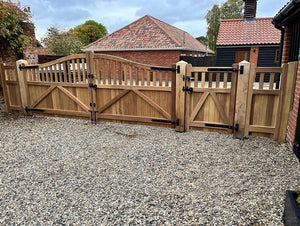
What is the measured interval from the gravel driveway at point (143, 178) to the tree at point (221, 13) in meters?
29.7

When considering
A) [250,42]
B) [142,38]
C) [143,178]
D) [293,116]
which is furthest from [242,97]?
[142,38]

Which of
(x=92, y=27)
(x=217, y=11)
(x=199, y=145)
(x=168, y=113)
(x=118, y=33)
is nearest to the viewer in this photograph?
(x=199, y=145)

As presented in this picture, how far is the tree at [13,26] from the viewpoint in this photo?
25.5 ft

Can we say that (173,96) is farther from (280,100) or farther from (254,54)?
(254,54)

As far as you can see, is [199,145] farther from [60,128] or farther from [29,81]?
[29,81]

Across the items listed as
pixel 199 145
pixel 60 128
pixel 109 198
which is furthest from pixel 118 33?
pixel 109 198

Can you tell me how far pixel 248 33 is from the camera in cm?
1645

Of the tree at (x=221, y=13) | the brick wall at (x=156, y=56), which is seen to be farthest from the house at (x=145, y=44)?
the tree at (x=221, y=13)

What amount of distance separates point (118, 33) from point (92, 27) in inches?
880

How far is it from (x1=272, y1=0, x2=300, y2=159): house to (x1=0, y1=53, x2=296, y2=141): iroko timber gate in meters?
0.23

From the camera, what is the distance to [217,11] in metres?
31.5

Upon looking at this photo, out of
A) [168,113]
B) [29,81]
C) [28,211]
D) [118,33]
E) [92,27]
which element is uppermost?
[92,27]

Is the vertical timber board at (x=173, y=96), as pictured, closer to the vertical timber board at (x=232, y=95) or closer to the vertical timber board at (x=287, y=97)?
the vertical timber board at (x=232, y=95)

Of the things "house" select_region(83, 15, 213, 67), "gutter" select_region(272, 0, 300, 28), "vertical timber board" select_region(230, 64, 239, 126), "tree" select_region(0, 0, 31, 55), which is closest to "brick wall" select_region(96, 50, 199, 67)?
"house" select_region(83, 15, 213, 67)
